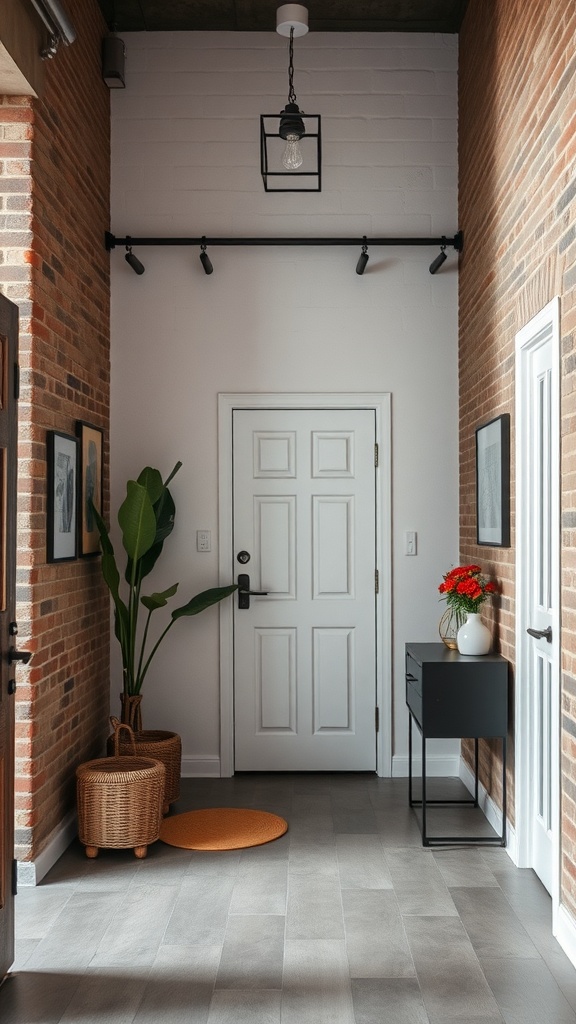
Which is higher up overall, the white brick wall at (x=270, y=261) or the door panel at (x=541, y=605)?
the white brick wall at (x=270, y=261)

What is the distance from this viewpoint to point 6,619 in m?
2.78

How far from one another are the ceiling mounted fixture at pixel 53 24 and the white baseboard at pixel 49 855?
9.98ft

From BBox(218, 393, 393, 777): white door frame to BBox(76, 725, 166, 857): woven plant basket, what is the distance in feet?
4.06

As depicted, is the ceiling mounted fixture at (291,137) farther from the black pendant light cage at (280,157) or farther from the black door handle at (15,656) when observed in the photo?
the black door handle at (15,656)

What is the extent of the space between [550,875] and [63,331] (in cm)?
289

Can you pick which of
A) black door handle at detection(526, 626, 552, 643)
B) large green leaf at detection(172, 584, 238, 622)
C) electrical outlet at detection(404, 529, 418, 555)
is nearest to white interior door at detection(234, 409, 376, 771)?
electrical outlet at detection(404, 529, 418, 555)

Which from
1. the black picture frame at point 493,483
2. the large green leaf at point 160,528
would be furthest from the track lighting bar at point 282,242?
the large green leaf at point 160,528

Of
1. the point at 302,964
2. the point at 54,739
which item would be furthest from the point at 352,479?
the point at 302,964

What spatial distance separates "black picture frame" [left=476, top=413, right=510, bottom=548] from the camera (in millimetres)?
3846

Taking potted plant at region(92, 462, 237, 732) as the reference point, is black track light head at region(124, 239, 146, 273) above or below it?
above

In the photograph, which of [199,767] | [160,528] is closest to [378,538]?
[160,528]

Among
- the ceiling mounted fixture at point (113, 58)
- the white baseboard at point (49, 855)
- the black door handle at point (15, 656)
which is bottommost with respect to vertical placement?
the white baseboard at point (49, 855)

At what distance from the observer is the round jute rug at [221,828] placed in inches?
154

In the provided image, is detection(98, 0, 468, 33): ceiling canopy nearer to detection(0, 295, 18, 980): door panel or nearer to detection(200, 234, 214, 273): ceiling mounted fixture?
detection(200, 234, 214, 273): ceiling mounted fixture
